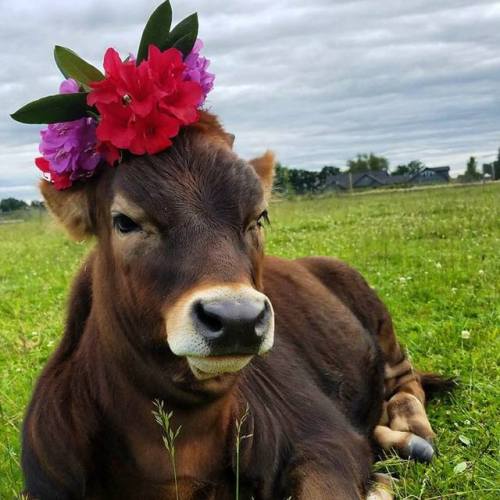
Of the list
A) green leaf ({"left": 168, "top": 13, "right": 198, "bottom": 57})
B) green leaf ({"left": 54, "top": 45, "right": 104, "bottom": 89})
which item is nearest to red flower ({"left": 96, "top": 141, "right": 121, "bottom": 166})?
green leaf ({"left": 54, "top": 45, "right": 104, "bottom": 89})

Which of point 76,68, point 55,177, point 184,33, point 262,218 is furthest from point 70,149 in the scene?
point 262,218

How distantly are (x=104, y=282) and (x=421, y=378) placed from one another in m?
2.87

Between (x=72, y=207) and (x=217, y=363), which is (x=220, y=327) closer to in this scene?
(x=217, y=363)

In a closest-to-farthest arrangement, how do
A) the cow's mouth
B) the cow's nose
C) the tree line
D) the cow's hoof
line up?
the cow's nose → the cow's mouth → the cow's hoof → the tree line

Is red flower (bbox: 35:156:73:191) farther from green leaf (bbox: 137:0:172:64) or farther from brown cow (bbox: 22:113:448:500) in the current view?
green leaf (bbox: 137:0:172:64)

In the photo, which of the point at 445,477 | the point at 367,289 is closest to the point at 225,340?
the point at 445,477

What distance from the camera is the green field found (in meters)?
4.12

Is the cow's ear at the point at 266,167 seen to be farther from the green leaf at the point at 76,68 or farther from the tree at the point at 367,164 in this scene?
the tree at the point at 367,164

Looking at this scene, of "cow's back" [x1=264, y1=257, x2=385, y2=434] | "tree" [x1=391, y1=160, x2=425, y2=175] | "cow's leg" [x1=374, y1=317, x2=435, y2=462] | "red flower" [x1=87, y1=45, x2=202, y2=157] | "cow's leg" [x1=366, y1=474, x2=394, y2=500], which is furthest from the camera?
"tree" [x1=391, y1=160, x2=425, y2=175]

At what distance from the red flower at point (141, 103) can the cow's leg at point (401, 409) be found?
2.34m

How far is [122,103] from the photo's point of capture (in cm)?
321

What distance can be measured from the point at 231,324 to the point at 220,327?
0.05 metres

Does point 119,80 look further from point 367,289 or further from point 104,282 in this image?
point 367,289

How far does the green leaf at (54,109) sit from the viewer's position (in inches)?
129
